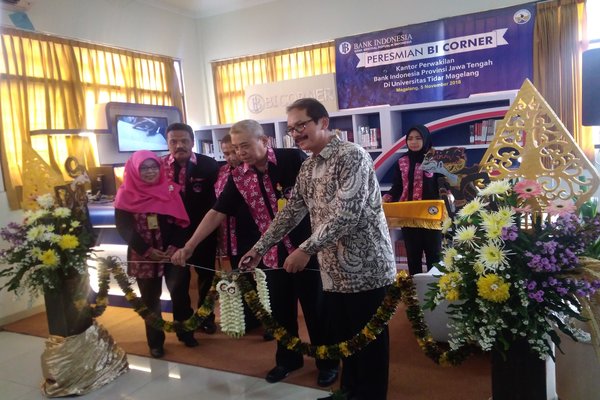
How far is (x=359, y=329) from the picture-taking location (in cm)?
212

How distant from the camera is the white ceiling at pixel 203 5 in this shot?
273 inches

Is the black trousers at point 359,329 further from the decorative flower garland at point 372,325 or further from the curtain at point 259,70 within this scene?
the curtain at point 259,70

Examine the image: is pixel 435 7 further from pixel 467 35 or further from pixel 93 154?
pixel 93 154

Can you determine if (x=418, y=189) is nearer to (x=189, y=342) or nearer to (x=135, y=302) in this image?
(x=189, y=342)

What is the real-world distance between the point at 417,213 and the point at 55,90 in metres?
4.36

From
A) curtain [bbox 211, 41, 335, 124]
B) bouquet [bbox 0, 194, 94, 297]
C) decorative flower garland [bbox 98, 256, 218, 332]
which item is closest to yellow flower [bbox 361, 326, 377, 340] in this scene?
decorative flower garland [bbox 98, 256, 218, 332]

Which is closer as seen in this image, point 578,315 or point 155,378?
point 578,315

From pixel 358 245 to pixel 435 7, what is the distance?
501 cm

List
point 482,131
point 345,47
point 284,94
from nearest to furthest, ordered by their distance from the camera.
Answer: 1. point 482,131
2. point 345,47
3. point 284,94

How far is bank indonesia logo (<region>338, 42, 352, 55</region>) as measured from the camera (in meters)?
6.55

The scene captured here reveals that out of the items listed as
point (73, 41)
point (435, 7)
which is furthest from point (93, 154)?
point (435, 7)

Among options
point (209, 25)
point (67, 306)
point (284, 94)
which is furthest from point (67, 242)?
point (209, 25)

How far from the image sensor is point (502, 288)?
1.54m

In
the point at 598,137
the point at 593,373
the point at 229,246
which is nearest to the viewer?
the point at 593,373
